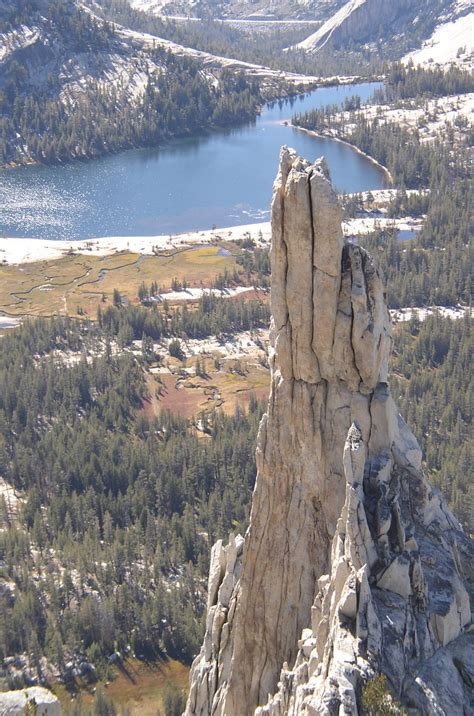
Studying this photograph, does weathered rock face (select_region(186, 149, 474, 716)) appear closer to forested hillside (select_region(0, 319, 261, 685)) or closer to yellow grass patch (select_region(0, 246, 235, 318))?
forested hillside (select_region(0, 319, 261, 685))

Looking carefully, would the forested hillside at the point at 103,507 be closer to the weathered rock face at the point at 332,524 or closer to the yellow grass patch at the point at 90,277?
the yellow grass patch at the point at 90,277

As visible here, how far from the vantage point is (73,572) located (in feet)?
265

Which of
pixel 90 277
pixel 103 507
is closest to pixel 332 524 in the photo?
pixel 103 507

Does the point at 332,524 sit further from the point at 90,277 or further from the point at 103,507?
the point at 90,277

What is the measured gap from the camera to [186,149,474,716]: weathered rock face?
2142 cm

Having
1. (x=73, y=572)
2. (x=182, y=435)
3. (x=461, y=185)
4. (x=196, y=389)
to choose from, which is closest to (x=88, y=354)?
(x=196, y=389)

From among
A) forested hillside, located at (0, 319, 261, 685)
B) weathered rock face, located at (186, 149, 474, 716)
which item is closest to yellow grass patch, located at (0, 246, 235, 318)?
forested hillside, located at (0, 319, 261, 685)

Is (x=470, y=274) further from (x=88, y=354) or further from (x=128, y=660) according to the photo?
(x=128, y=660)

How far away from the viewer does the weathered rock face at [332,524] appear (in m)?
21.4

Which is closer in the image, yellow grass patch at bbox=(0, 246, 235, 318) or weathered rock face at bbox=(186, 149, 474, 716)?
weathered rock face at bbox=(186, 149, 474, 716)

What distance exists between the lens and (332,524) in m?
26.1

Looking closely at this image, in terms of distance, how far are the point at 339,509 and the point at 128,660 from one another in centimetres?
5147

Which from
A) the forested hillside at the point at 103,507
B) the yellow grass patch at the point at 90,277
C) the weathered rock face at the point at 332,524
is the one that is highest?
the weathered rock face at the point at 332,524

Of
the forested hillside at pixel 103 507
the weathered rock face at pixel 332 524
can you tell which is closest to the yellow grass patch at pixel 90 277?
the forested hillside at pixel 103 507
